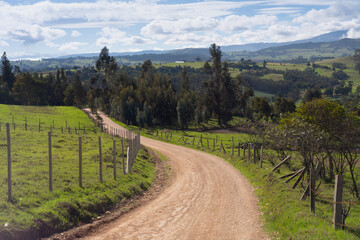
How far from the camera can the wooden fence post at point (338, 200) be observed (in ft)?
32.4

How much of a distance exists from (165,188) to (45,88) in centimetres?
12153

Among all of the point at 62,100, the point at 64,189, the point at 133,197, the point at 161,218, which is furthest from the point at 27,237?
the point at 62,100

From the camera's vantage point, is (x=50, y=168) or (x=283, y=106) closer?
(x=50, y=168)

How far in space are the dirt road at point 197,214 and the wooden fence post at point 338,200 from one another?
237 cm

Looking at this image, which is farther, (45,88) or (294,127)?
(45,88)

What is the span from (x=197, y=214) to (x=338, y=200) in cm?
568

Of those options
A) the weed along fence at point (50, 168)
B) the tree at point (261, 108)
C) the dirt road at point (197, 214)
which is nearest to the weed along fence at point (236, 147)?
the dirt road at point (197, 214)

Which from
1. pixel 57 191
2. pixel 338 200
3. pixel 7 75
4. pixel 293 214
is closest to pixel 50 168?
pixel 57 191

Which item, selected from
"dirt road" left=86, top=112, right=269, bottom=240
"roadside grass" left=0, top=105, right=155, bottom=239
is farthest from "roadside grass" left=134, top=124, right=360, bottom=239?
"roadside grass" left=0, top=105, right=155, bottom=239

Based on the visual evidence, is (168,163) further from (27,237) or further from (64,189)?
(27,237)

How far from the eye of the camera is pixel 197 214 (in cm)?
1333

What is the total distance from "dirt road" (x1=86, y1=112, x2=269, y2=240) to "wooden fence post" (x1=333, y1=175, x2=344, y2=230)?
2.37m

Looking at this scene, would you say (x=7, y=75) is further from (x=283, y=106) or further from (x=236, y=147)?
(x=236, y=147)

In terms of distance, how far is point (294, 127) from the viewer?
1936 centimetres
